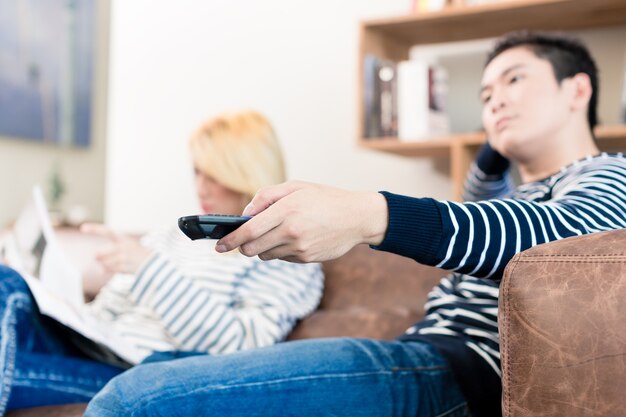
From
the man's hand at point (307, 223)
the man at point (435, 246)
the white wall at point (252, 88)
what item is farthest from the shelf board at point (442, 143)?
the man's hand at point (307, 223)

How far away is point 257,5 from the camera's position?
95.7 inches

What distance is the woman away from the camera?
1.27 metres

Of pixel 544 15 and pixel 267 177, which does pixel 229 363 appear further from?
pixel 544 15

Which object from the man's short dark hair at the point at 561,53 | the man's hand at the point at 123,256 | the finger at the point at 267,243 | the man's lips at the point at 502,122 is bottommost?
the man's hand at the point at 123,256

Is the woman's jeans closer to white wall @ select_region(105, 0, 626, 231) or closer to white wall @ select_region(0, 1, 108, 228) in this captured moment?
white wall @ select_region(105, 0, 626, 231)

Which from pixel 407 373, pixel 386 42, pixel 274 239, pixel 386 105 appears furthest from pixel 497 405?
pixel 386 42

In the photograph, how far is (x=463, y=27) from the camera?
198cm

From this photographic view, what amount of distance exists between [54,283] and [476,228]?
3.09 feet

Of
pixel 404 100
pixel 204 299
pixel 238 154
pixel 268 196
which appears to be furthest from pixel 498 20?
pixel 268 196

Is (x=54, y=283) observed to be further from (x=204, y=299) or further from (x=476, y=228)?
(x=476, y=228)

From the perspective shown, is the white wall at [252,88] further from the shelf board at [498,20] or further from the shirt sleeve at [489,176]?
the shirt sleeve at [489,176]

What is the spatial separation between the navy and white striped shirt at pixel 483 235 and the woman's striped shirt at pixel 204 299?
0.35 m

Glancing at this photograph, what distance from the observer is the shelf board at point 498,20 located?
178 centimetres

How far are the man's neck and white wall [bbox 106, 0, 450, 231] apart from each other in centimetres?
83
